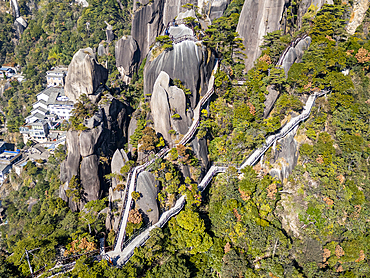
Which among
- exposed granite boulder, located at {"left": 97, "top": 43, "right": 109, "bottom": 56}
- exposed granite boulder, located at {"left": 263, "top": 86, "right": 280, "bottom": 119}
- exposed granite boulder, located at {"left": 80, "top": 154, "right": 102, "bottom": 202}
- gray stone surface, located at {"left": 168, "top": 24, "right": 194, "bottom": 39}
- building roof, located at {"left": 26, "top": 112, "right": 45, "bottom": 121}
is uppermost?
gray stone surface, located at {"left": 168, "top": 24, "right": 194, "bottom": 39}

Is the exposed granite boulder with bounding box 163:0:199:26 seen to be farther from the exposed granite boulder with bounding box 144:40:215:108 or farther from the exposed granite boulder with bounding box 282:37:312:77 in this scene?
the exposed granite boulder with bounding box 282:37:312:77

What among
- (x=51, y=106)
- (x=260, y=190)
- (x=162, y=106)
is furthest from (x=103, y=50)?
(x=260, y=190)

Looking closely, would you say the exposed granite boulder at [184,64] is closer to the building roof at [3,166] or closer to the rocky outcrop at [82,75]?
the rocky outcrop at [82,75]

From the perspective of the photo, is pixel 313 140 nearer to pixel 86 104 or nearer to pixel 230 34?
pixel 230 34

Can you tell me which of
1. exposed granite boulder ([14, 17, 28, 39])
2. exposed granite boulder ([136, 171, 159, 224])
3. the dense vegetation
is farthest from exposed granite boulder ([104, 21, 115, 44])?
exposed granite boulder ([136, 171, 159, 224])

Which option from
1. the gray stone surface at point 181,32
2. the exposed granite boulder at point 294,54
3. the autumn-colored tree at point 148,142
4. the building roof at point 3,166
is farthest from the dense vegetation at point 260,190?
the building roof at point 3,166
